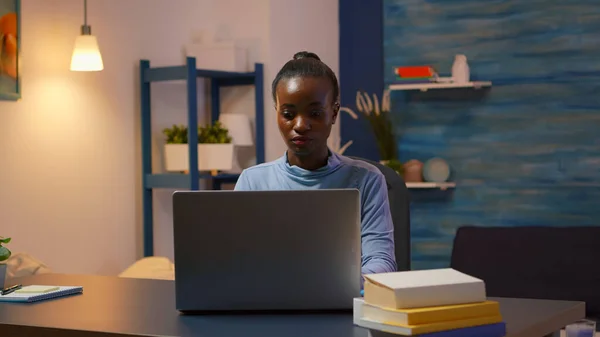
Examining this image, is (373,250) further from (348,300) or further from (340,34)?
(340,34)

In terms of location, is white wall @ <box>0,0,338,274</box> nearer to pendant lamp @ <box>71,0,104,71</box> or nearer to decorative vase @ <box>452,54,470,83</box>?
pendant lamp @ <box>71,0,104,71</box>

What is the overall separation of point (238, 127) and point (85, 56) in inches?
41.6

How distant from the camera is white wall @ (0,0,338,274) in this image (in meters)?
3.92

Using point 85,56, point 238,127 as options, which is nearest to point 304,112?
point 85,56

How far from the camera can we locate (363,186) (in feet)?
7.22

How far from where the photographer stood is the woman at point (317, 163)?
2.08 m

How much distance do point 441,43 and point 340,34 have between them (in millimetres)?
697

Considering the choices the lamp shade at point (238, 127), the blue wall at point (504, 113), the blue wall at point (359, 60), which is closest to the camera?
the lamp shade at point (238, 127)

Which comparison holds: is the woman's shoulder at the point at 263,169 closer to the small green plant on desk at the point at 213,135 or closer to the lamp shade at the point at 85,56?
the lamp shade at the point at 85,56

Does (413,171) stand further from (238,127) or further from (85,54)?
(85,54)

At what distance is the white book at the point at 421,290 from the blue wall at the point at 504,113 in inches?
141

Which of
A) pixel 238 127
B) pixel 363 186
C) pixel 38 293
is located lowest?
pixel 38 293

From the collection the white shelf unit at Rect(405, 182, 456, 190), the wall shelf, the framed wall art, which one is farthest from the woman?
the white shelf unit at Rect(405, 182, 456, 190)

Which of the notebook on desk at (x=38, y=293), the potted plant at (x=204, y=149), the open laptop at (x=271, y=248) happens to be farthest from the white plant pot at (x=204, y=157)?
the open laptop at (x=271, y=248)
